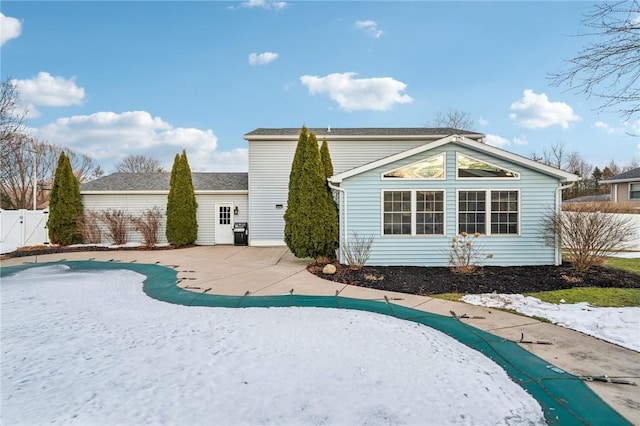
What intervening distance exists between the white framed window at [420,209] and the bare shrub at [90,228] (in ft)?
43.5

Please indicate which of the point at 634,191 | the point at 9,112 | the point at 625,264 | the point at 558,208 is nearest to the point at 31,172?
the point at 9,112

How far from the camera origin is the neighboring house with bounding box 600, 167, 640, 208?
19812mm

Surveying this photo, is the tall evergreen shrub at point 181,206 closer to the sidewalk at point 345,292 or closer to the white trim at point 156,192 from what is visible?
the white trim at point 156,192

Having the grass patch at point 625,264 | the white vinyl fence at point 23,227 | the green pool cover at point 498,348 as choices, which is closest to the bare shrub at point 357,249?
the green pool cover at point 498,348

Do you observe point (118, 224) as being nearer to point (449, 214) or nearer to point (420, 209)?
point (420, 209)

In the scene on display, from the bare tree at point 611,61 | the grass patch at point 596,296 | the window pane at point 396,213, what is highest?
the bare tree at point 611,61

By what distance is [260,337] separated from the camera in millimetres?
4273

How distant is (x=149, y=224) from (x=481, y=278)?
42.6ft

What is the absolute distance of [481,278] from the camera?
759 centimetres

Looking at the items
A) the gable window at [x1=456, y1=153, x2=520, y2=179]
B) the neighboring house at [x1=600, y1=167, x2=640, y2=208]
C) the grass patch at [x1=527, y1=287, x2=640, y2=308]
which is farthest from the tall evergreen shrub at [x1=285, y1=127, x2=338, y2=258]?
the neighboring house at [x1=600, y1=167, x2=640, y2=208]

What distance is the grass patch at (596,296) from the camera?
575 cm

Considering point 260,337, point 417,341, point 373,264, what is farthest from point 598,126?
point 260,337

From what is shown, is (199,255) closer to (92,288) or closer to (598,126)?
(92,288)

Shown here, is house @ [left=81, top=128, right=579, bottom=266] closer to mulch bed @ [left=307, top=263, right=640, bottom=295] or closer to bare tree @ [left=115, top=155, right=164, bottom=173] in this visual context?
mulch bed @ [left=307, top=263, right=640, bottom=295]
